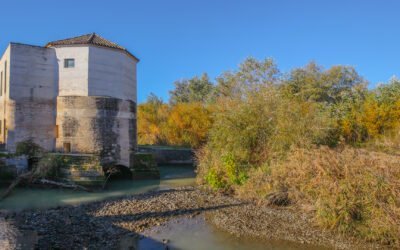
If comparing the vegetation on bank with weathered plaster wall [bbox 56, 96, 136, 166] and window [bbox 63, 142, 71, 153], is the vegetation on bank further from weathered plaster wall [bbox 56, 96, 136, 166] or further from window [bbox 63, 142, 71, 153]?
window [bbox 63, 142, 71, 153]

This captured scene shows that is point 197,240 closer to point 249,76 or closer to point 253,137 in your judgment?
point 253,137

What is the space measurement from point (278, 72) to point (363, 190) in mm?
27602

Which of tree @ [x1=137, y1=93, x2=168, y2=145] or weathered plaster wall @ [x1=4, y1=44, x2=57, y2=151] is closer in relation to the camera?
weathered plaster wall @ [x1=4, y1=44, x2=57, y2=151]

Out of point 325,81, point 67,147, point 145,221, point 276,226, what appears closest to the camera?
point 276,226

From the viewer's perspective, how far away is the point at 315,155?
1079 cm

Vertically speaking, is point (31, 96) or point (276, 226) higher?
point (31, 96)

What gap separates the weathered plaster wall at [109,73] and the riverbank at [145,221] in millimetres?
8976

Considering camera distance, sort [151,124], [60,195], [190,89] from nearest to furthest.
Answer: [60,195] < [151,124] < [190,89]

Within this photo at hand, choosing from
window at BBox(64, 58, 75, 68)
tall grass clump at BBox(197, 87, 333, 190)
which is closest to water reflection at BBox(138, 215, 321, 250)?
Result: tall grass clump at BBox(197, 87, 333, 190)

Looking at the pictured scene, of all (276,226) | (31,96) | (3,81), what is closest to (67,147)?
(31,96)

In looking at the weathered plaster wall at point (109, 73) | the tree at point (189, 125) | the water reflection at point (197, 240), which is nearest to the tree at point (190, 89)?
the tree at point (189, 125)

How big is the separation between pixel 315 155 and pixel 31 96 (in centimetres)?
1725

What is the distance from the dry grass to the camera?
791cm

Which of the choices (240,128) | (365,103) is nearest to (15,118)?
(240,128)
